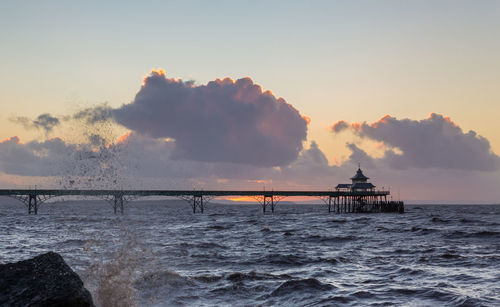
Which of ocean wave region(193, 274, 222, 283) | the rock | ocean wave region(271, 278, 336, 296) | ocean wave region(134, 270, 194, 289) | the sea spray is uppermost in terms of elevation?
the rock

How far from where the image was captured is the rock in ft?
27.3

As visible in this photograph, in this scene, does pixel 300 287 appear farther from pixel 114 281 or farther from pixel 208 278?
pixel 114 281

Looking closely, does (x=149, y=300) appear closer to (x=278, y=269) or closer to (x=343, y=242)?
(x=278, y=269)

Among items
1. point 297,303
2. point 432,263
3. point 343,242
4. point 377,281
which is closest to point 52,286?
point 297,303

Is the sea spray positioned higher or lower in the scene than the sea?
higher

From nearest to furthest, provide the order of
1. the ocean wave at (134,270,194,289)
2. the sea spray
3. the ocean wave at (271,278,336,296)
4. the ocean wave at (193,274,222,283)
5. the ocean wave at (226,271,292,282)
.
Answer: the sea spray < the ocean wave at (271,278,336,296) < the ocean wave at (134,270,194,289) < the ocean wave at (193,274,222,283) < the ocean wave at (226,271,292,282)

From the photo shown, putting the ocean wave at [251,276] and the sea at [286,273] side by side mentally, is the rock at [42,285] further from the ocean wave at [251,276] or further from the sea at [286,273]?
the ocean wave at [251,276]

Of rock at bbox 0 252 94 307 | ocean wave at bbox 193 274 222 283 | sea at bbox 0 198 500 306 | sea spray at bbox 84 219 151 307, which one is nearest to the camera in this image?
rock at bbox 0 252 94 307

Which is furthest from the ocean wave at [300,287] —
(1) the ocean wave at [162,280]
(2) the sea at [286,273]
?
(1) the ocean wave at [162,280]

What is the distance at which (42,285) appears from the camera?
8734 millimetres

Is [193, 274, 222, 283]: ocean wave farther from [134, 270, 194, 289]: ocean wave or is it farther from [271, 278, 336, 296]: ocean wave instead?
[271, 278, 336, 296]: ocean wave

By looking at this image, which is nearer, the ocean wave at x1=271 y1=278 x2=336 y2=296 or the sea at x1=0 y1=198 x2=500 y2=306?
the sea at x1=0 y1=198 x2=500 y2=306

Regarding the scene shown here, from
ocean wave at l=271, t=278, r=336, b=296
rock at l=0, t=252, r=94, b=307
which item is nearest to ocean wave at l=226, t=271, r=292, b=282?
ocean wave at l=271, t=278, r=336, b=296

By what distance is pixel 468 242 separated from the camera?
3164cm
